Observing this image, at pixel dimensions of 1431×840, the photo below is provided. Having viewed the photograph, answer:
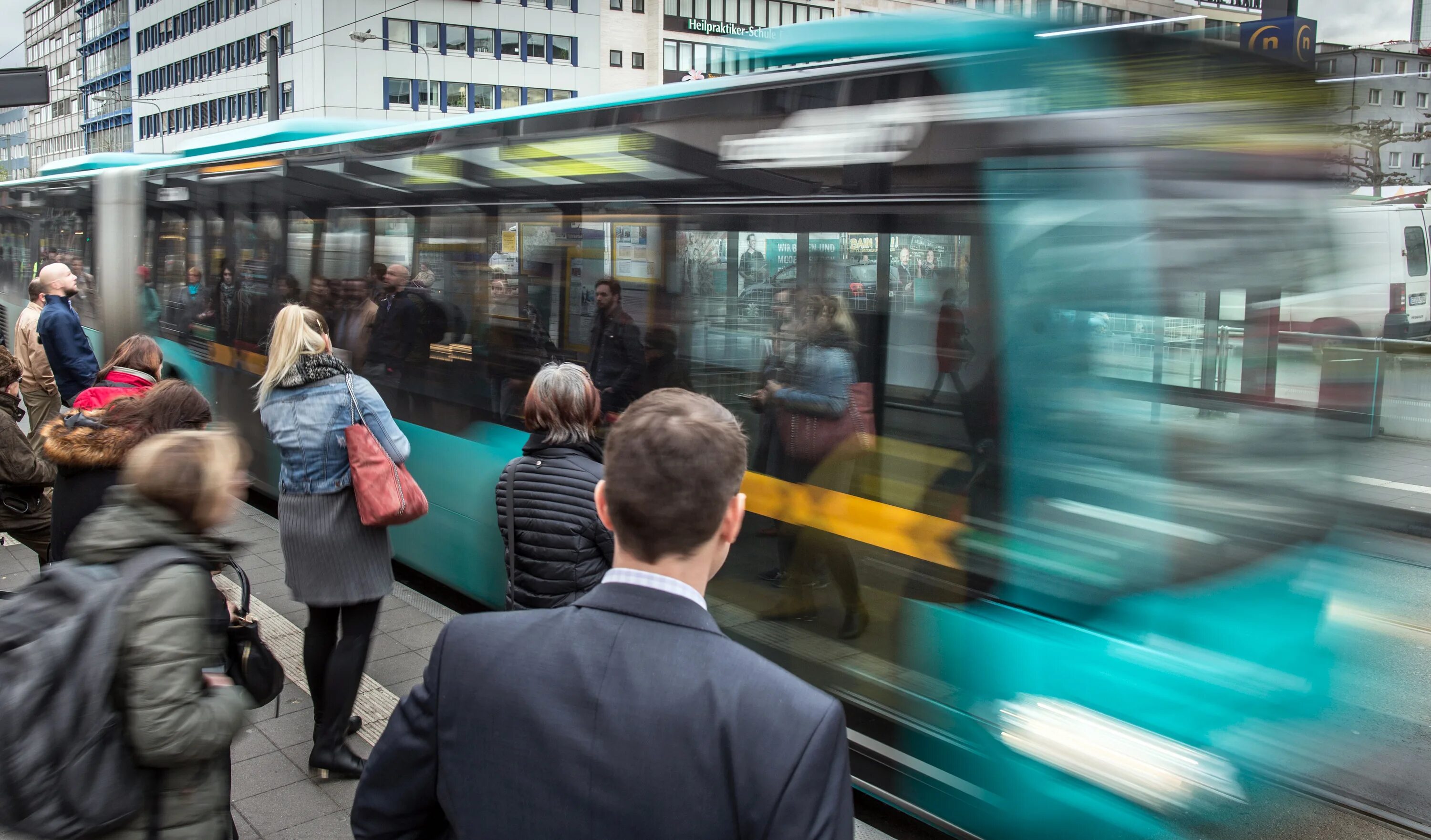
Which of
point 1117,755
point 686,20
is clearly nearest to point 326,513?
point 1117,755

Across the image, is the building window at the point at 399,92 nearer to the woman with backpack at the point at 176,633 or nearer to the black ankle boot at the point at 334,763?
the black ankle boot at the point at 334,763

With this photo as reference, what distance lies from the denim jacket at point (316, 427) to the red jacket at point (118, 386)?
1026 millimetres

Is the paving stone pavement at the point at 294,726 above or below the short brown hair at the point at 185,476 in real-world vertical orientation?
below

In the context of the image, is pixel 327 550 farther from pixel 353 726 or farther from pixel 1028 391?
pixel 1028 391

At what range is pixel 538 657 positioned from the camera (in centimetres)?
150

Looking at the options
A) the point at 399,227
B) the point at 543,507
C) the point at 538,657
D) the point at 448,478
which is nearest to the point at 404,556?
the point at 448,478

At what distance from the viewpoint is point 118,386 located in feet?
17.7

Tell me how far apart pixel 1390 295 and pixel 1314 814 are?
1496 cm

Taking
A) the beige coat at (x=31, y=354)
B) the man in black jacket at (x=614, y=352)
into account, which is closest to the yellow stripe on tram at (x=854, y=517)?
the man in black jacket at (x=614, y=352)

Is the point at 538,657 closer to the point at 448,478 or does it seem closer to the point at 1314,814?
the point at 1314,814

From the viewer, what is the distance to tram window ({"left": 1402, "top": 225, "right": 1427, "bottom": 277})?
16781 mm

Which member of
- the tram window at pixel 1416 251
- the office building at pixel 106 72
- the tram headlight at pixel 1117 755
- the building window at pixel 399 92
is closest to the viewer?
the tram headlight at pixel 1117 755

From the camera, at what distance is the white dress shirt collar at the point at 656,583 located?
152 centimetres

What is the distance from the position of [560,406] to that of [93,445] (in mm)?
1491
